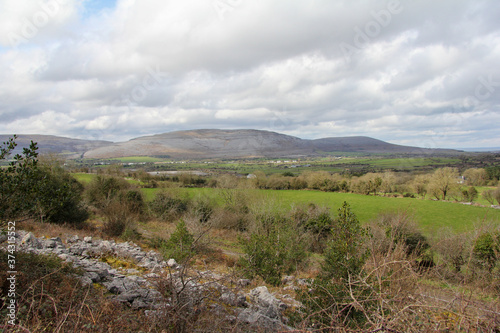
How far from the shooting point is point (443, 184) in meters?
56.9

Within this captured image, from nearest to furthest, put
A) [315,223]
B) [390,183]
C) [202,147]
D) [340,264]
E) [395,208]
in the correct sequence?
[340,264] → [315,223] → [395,208] → [390,183] → [202,147]

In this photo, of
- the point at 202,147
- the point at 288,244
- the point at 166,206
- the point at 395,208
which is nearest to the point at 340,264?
the point at 288,244

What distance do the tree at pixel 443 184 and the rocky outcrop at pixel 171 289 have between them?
60165 millimetres

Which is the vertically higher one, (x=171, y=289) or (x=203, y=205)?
(x=171, y=289)

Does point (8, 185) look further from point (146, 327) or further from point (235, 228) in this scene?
point (235, 228)

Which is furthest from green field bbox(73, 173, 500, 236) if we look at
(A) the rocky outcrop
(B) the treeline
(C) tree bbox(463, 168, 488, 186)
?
(A) the rocky outcrop

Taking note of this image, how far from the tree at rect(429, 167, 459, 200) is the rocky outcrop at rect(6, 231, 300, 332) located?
6016 cm

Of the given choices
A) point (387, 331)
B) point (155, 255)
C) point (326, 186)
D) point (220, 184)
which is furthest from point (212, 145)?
point (387, 331)

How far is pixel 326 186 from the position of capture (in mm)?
63812

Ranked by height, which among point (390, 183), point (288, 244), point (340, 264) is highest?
point (340, 264)

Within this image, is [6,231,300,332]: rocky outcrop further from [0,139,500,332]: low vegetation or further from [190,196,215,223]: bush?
[190,196,215,223]: bush

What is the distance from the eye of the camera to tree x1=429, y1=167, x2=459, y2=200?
56.8m

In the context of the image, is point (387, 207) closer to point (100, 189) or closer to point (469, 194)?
point (469, 194)

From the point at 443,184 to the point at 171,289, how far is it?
6875 centimetres
